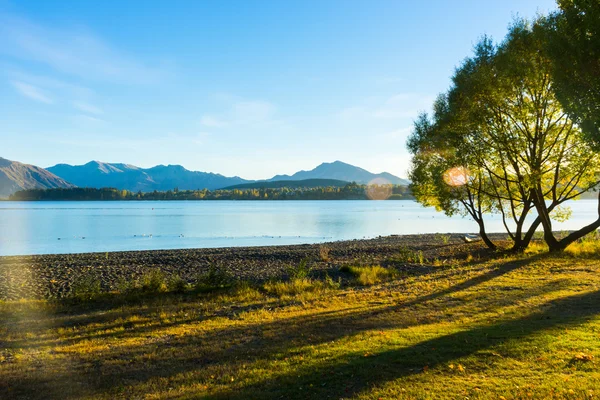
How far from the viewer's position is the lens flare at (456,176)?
94.2 ft

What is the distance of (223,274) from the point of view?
2075cm

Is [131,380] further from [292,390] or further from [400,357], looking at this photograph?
[400,357]

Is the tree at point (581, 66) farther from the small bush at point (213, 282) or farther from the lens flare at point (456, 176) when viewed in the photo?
the small bush at point (213, 282)

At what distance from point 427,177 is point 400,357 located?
986 inches

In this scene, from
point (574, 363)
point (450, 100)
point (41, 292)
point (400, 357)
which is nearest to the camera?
point (574, 363)

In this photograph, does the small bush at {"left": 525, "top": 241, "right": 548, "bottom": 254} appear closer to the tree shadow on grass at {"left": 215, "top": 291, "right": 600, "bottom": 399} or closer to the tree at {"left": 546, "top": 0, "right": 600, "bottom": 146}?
the tree at {"left": 546, "top": 0, "right": 600, "bottom": 146}

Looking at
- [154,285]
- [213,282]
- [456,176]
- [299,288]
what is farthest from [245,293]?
[456,176]

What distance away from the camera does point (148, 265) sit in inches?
1299

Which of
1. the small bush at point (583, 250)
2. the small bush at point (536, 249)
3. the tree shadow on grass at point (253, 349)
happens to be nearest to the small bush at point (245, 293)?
the tree shadow on grass at point (253, 349)

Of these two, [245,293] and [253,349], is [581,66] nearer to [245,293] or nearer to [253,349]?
[253,349]

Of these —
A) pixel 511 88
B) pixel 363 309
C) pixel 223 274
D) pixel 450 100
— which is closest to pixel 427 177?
pixel 450 100

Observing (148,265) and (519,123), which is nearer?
(519,123)

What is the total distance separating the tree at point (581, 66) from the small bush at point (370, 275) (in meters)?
10.8

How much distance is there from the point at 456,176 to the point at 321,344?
2294 cm
